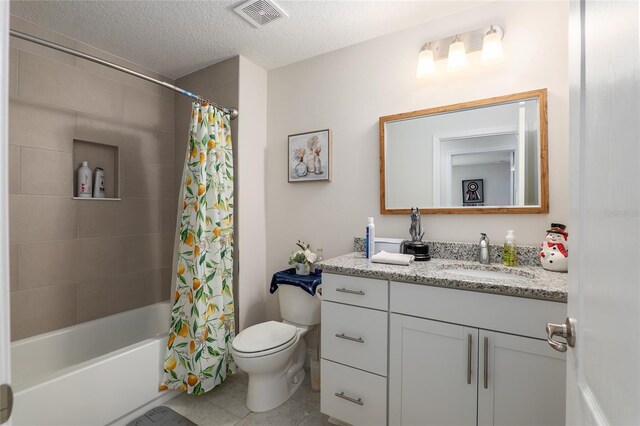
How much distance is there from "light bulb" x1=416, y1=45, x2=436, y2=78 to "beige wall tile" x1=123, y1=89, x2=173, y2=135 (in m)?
2.20

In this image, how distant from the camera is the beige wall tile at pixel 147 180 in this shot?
2.44 meters

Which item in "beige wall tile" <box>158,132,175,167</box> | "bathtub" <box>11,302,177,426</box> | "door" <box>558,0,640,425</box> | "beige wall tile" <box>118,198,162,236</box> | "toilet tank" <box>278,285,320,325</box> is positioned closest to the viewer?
"door" <box>558,0,640,425</box>

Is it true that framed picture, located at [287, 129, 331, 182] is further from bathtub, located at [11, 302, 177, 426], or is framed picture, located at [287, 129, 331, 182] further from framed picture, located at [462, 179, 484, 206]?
bathtub, located at [11, 302, 177, 426]

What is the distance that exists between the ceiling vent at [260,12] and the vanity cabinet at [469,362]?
5.73 ft

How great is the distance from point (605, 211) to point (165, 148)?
298cm

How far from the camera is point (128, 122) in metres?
2.43

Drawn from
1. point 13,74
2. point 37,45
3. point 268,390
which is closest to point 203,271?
point 268,390

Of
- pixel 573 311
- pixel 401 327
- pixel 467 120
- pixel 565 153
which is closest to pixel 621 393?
pixel 573 311

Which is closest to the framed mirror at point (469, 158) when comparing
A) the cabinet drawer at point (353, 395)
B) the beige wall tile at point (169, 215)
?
the cabinet drawer at point (353, 395)

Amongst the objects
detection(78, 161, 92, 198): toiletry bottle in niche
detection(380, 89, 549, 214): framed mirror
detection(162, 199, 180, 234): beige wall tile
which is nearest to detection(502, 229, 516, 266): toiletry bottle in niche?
detection(380, 89, 549, 214): framed mirror

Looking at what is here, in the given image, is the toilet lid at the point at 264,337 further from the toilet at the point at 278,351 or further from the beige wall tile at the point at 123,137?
the beige wall tile at the point at 123,137

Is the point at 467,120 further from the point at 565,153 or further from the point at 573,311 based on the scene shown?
the point at 573,311

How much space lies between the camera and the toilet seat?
1750mm

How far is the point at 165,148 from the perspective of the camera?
272 centimetres
